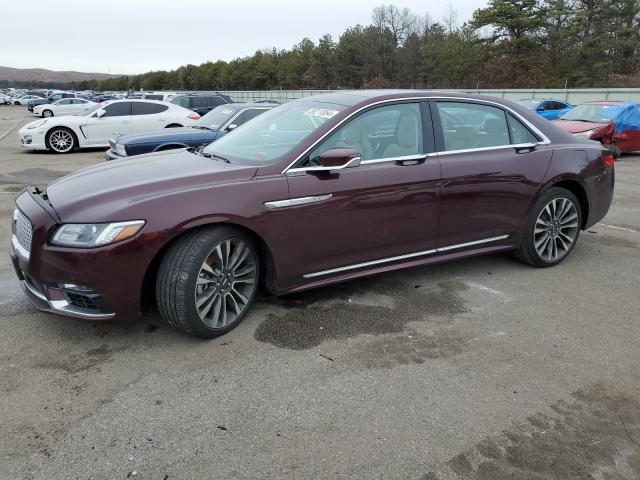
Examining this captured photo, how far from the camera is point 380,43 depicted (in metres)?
72.4

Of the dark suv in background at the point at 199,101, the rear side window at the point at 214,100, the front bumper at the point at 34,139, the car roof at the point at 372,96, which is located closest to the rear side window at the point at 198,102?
the dark suv in background at the point at 199,101

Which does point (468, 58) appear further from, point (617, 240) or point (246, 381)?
point (246, 381)

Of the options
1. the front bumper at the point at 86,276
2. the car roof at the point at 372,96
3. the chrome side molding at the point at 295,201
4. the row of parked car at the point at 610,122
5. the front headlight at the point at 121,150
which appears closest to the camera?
the front bumper at the point at 86,276

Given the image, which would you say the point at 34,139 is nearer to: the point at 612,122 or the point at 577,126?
the point at 577,126

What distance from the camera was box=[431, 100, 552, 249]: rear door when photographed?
434 centimetres

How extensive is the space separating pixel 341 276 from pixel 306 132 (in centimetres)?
111

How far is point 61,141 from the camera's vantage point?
588 inches

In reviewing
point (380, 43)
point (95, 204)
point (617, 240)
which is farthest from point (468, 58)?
point (95, 204)

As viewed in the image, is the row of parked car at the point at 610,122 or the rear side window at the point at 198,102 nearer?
the row of parked car at the point at 610,122

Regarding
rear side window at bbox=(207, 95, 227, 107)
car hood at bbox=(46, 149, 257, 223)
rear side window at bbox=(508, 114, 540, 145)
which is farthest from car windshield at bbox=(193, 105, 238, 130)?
rear side window at bbox=(207, 95, 227, 107)

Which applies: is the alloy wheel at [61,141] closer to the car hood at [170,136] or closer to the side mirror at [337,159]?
the car hood at [170,136]

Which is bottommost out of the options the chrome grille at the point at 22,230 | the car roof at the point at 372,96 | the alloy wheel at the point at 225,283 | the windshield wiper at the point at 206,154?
the alloy wheel at the point at 225,283

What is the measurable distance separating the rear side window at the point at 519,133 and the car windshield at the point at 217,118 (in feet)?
20.3

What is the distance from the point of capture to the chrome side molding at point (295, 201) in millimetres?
3572
